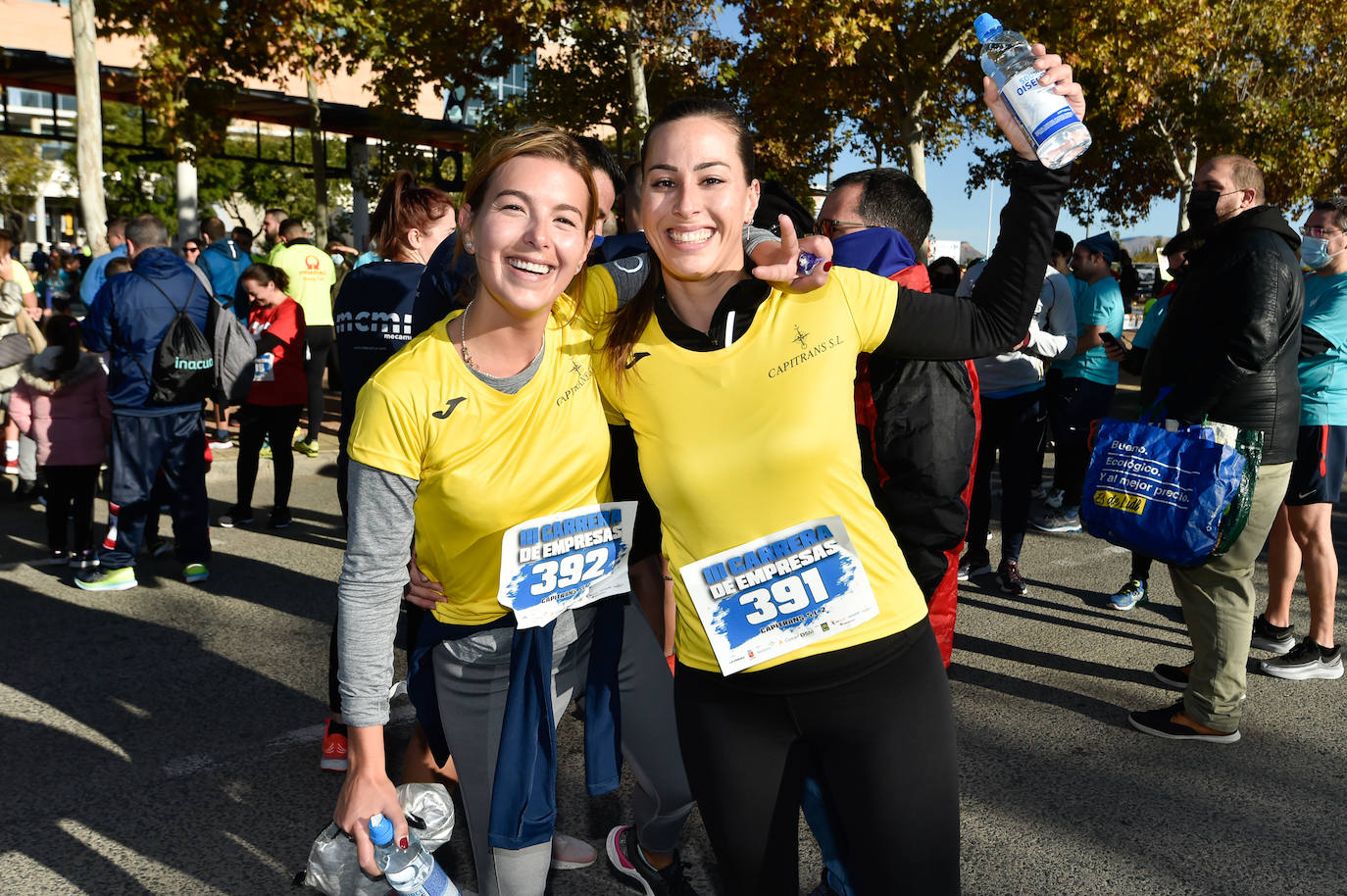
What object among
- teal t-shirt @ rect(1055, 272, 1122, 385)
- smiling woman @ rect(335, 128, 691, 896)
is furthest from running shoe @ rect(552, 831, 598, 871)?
teal t-shirt @ rect(1055, 272, 1122, 385)

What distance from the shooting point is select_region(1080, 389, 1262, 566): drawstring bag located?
11.6 feet

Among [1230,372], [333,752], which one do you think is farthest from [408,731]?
[1230,372]

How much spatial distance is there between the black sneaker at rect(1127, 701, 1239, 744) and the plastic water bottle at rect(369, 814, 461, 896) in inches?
124

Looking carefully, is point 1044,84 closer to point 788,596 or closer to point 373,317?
A: point 788,596

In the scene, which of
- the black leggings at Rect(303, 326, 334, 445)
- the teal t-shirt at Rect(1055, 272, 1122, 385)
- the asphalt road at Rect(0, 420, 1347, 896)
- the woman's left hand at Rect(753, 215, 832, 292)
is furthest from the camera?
the black leggings at Rect(303, 326, 334, 445)

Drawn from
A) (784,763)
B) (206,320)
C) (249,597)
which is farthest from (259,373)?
(784,763)

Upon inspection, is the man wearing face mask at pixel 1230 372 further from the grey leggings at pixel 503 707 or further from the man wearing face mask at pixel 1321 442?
the grey leggings at pixel 503 707

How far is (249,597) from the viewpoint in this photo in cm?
550

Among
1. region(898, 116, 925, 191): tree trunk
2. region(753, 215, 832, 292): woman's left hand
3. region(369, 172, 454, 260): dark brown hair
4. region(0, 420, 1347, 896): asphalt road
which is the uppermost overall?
region(898, 116, 925, 191): tree trunk

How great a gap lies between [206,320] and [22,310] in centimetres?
225

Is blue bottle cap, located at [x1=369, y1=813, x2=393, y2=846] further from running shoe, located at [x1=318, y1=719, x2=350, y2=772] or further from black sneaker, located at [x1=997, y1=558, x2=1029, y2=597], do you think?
black sneaker, located at [x1=997, y1=558, x2=1029, y2=597]

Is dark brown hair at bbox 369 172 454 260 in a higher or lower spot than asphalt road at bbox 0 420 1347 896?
higher

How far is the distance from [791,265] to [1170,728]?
3.05 meters

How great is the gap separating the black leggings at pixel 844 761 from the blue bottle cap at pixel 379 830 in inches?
21.3
